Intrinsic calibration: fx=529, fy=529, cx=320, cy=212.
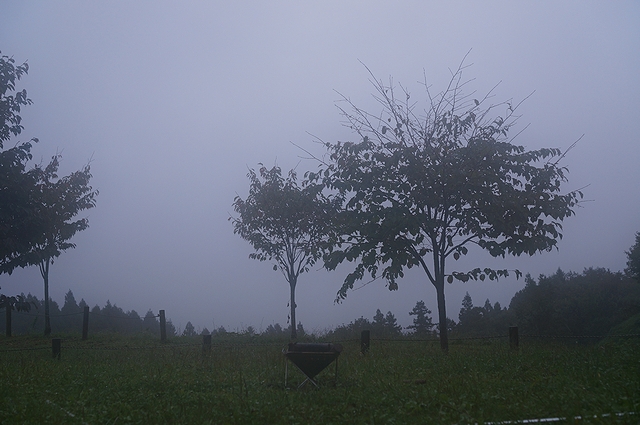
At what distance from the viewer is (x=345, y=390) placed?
8.29 m

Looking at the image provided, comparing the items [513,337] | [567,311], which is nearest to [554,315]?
[567,311]

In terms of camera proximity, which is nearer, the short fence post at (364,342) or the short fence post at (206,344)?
the short fence post at (364,342)

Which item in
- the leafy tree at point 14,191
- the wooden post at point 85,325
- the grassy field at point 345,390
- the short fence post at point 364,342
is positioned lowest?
the grassy field at point 345,390

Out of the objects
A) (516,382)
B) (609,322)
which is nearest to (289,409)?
(516,382)

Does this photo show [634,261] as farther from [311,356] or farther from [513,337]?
[311,356]

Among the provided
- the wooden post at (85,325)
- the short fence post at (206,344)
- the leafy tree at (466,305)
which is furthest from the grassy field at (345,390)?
the leafy tree at (466,305)

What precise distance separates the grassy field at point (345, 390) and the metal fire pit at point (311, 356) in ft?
0.84

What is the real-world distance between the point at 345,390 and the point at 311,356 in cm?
84

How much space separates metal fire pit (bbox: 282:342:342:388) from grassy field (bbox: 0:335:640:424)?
255 mm

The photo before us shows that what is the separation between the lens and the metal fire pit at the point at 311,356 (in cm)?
880

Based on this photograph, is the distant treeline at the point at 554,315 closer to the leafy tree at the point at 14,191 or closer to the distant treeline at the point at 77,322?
the distant treeline at the point at 77,322

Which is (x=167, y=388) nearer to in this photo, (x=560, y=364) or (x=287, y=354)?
(x=287, y=354)

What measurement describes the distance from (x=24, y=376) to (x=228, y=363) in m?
3.92

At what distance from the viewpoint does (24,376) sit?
10.0 m
